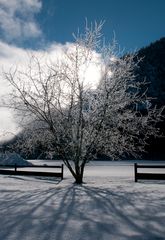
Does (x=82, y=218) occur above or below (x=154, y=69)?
below

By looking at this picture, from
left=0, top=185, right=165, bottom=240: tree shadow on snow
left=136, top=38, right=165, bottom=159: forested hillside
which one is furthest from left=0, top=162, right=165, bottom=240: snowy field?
left=136, top=38, right=165, bottom=159: forested hillside

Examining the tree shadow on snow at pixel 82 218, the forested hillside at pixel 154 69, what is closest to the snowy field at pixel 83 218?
the tree shadow on snow at pixel 82 218

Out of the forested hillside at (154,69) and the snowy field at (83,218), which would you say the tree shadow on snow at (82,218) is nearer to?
the snowy field at (83,218)

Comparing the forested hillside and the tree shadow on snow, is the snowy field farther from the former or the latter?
the forested hillside

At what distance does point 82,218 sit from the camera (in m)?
7.80

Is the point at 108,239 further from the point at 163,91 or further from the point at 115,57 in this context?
the point at 163,91

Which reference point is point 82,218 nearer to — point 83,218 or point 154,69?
point 83,218

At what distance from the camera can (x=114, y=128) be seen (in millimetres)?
17797

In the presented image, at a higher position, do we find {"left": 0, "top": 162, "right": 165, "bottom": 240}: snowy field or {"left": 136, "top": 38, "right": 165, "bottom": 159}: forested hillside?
{"left": 136, "top": 38, "right": 165, "bottom": 159}: forested hillside

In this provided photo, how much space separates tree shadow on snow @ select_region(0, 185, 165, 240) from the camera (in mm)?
6320

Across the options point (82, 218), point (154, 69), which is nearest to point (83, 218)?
point (82, 218)

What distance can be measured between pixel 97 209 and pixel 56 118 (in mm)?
9472

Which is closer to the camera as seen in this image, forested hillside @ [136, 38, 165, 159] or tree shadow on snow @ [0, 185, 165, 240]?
tree shadow on snow @ [0, 185, 165, 240]

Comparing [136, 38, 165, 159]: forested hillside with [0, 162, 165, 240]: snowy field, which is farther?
[136, 38, 165, 159]: forested hillside
